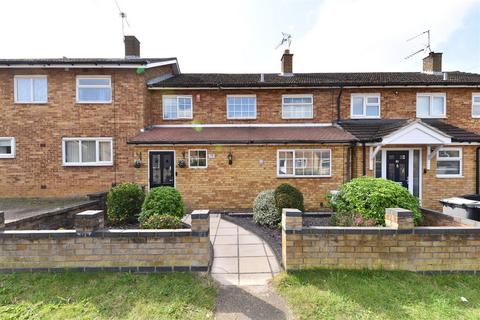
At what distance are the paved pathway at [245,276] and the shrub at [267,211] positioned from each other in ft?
2.37

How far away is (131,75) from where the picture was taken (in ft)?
35.2

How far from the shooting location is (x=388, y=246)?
4.41 meters

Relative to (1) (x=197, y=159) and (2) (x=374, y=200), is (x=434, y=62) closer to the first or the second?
(2) (x=374, y=200)

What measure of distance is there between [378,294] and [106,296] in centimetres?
424

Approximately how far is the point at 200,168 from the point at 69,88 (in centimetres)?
679

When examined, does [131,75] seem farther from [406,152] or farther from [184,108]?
[406,152]

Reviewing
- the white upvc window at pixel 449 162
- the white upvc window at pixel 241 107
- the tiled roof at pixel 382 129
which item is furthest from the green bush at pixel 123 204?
the white upvc window at pixel 449 162

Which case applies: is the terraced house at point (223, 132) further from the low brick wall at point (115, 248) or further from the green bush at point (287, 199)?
the low brick wall at point (115, 248)

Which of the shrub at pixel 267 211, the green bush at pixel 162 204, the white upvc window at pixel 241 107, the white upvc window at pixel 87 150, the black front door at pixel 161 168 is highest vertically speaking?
the white upvc window at pixel 241 107

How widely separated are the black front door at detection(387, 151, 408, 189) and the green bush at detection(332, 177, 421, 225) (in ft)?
13.6

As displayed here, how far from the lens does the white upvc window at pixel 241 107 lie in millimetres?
11688

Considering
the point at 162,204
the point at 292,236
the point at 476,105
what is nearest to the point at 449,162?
the point at 476,105

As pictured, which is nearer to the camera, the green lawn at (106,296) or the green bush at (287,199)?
the green lawn at (106,296)

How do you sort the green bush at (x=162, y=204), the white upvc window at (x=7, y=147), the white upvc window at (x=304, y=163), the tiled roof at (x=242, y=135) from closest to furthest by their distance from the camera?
1. the green bush at (x=162, y=204)
2. the tiled roof at (x=242, y=135)
3. the white upvc window at (x=304, y=163)
4. the white upvc window at (x=7, y=147)
